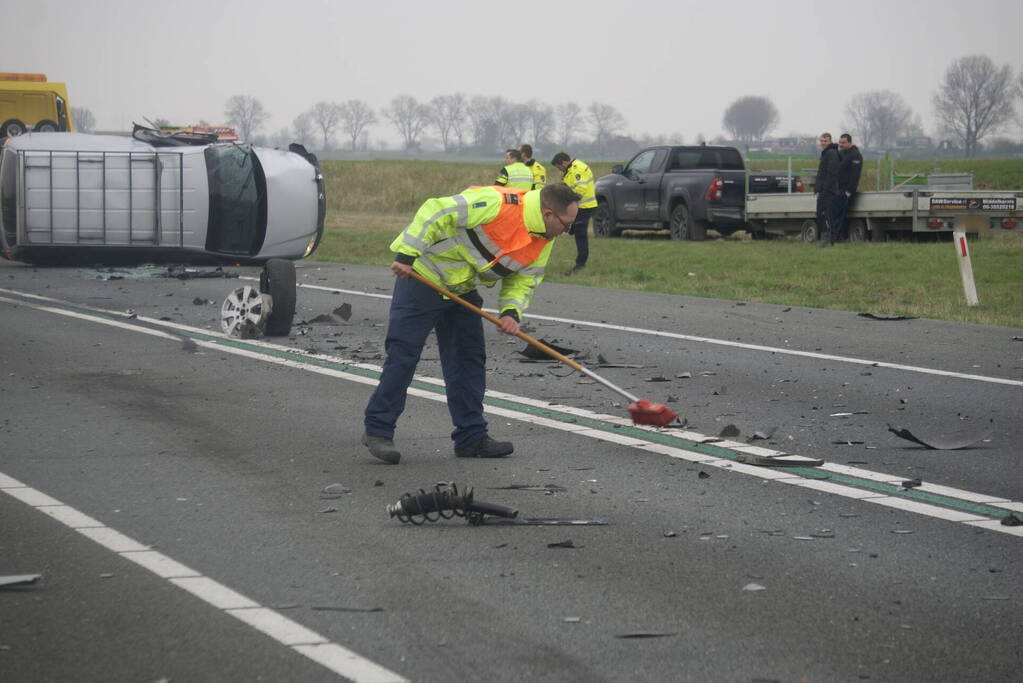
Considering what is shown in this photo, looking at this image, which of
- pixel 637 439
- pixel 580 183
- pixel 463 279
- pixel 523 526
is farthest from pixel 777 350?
pixel 580 183

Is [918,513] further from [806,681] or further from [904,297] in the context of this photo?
[904,297]

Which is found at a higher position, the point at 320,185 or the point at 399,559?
the point at 320,185

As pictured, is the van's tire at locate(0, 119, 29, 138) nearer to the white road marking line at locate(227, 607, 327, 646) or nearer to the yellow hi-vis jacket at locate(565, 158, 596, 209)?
the yellow hi-vis jacket at locate(565, 158, 596, 209)

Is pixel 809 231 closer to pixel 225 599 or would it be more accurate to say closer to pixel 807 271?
pixel 807 271

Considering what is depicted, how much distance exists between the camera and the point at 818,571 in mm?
5508

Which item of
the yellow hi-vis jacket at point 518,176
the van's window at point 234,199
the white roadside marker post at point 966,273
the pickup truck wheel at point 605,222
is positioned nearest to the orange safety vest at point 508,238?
the white roadside marker post at point 966,273

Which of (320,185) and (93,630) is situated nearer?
(93,630)

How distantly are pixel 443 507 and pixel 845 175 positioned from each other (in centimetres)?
1841

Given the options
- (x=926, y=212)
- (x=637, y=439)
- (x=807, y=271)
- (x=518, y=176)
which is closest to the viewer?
(x=637, y=439)

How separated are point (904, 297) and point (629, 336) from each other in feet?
17.8

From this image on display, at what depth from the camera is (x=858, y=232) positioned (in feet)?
79.9

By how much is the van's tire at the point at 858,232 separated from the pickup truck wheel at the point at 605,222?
581 cm

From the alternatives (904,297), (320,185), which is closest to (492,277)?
(904,297)

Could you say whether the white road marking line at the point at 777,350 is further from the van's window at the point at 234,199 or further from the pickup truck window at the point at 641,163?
the pickup truck window at the point at 641,163
